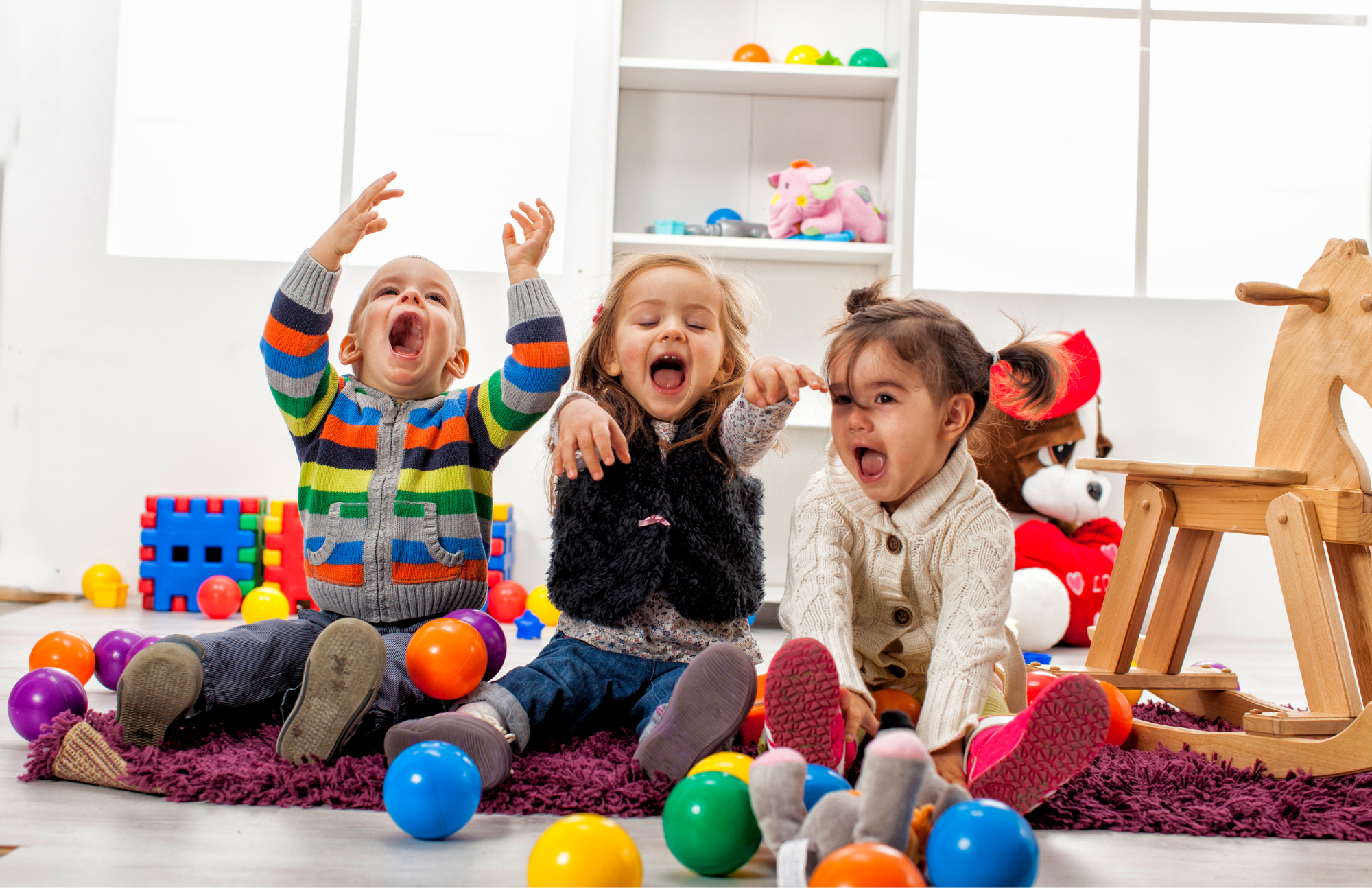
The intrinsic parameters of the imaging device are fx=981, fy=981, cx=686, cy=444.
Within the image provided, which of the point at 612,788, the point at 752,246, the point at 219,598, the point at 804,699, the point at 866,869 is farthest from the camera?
the point at 752,246

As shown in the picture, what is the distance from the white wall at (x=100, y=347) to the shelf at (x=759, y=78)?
0.36 ft

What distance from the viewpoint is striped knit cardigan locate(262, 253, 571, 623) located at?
1.34m

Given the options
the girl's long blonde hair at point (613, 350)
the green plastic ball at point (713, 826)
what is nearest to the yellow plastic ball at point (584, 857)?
the green plastic ball at point (713, 826)

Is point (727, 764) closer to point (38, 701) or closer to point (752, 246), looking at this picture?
point (38, 701)

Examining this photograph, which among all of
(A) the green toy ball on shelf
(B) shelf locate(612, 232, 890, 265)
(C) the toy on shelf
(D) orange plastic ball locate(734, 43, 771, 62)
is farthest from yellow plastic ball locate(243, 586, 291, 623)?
(A) the green toy ball on shelf

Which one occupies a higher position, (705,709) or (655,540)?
(655,540)

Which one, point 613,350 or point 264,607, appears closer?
point 613,350

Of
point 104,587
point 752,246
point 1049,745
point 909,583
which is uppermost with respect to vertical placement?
point 752,246

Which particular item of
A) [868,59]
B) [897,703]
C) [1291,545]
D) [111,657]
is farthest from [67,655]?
[868,59]

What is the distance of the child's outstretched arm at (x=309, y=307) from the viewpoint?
1331mm

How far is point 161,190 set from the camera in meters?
2.87

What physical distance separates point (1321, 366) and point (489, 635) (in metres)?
1.20

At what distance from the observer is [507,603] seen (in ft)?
8.17

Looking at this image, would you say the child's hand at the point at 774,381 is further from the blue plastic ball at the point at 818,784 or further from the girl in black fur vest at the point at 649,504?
the blue plastic ball at the point at 818,784
